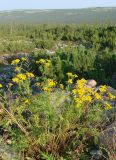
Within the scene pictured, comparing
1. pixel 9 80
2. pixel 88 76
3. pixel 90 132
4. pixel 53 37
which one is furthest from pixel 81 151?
pixel 53 37

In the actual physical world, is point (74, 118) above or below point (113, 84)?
above

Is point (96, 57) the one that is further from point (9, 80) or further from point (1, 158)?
point (1, 158)

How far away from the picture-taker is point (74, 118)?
5.59 metres

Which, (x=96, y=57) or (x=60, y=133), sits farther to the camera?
(x=96, y=57)

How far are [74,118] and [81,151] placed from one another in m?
0.45

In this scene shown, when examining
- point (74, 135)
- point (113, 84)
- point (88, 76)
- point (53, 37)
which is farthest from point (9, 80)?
point (53, 37)

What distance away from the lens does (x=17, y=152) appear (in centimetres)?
543

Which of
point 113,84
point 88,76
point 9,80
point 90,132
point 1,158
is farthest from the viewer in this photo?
point 9,80

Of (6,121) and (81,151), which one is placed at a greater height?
(6,121)

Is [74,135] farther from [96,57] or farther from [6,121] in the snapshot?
[96,57]

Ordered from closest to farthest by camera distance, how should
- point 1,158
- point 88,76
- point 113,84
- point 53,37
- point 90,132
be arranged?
point 1,158
point 90,132
point 113,84
point 88,76
point 53,37

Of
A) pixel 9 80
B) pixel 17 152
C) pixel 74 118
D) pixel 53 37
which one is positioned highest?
pixel 74 118

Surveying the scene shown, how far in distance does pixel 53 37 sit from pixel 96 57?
49.9 feet

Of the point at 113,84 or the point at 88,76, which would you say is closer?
the point at 113,84
